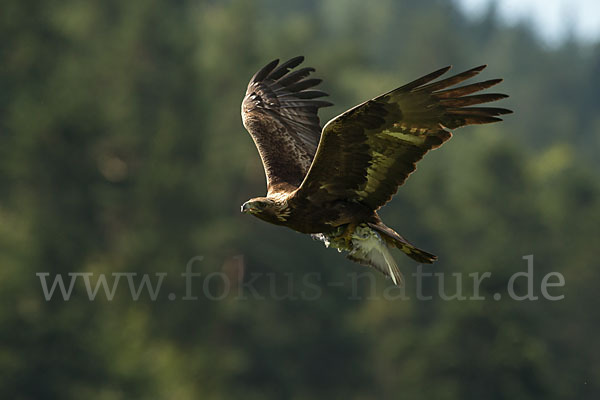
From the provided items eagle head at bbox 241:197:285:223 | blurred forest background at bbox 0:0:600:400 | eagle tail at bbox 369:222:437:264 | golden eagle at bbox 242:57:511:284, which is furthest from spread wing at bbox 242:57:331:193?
blurred forest background at bbox 0:0:600:400

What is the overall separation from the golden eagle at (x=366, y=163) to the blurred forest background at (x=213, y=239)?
22.6 metres

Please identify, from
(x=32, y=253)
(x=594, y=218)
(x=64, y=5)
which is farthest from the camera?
(x=594, y=218)

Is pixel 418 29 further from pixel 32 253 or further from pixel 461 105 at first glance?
pixel 461 105

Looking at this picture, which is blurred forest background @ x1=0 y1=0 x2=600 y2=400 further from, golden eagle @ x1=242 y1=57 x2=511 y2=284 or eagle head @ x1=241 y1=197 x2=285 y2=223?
eagle head @ x1=241 y1=197 x2=285 y2=223

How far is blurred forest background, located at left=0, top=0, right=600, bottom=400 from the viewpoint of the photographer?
35000mm

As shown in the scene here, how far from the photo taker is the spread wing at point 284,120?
1078 cm

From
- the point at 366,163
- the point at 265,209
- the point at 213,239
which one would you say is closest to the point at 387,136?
the point at 366,163

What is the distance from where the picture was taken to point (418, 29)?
4409 inches

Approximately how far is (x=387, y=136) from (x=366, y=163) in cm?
35

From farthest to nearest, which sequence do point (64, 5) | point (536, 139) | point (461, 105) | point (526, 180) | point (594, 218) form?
point (536, 139) < point (526, 180) < point (594, 218) < point (64, 5) < point (461, 105)

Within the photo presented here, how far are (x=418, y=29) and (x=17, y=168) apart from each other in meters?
77.8

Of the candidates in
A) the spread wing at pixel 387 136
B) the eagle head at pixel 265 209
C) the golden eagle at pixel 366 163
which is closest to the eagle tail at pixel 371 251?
the golden eagle at pixel 366 163

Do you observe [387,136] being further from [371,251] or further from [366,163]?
[371,251]

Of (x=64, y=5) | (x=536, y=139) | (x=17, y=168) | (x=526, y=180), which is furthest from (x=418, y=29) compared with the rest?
(x=17, y=168)
